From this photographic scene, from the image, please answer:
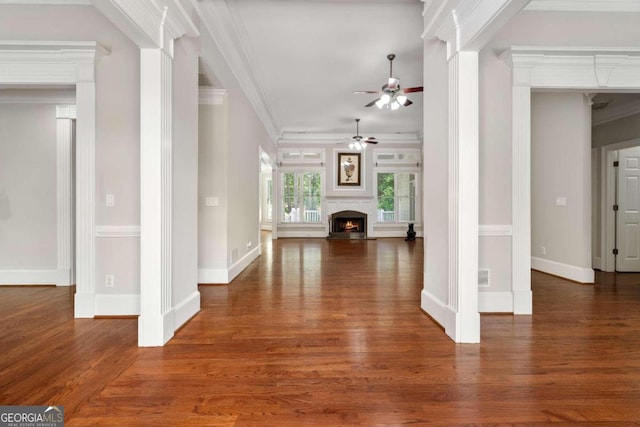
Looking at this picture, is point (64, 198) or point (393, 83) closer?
point (64, 198)

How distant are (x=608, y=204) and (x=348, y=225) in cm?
632

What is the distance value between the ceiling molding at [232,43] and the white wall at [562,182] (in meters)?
4.10

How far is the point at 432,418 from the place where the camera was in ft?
4.81

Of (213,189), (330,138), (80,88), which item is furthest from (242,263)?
(330,138)

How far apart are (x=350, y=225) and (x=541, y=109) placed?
6363 millimetres

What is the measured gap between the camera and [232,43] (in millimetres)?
3809

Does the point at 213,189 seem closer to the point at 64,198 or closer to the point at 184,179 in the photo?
the point at 184,179

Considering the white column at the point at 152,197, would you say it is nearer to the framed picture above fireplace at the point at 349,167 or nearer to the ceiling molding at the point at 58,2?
the ceiling molding at the point at 58,2

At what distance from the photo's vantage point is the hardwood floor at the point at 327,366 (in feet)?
4.96

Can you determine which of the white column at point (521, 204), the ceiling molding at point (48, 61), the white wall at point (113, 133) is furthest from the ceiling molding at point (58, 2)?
the white column at point (521, 204)

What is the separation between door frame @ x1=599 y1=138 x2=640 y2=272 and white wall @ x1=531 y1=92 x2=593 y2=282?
1.18m

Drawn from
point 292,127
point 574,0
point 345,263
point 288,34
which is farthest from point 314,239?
point 574,0

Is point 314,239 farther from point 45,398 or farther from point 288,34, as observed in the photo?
point 45,398

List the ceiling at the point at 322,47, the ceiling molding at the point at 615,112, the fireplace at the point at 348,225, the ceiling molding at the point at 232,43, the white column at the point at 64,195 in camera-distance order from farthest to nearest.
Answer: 1. the fireplace at the point at 348,225
2. the ceiling molding at the point at 615,112
3. the white column at the point at 64,195
4. the ceiling at the point at 322,47
5. the ceiling molding at the point at 232,43
